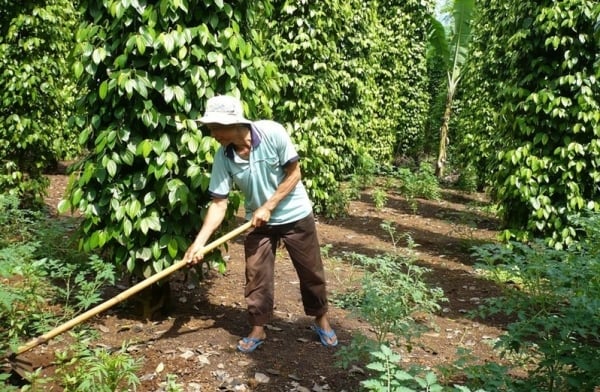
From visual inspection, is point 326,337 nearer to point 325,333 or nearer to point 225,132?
point 325,333

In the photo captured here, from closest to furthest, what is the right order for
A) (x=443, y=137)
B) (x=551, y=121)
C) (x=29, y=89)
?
(x=551, y=121) → (x=29, y=89) → (x=443, y=137)

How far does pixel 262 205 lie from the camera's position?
146 inches

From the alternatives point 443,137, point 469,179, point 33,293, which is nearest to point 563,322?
point 33,293

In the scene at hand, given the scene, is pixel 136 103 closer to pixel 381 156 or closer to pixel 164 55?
pixel 164 55

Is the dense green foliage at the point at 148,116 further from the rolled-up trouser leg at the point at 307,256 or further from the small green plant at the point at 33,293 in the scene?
the rolled-up trouser leg at the point at 307,256

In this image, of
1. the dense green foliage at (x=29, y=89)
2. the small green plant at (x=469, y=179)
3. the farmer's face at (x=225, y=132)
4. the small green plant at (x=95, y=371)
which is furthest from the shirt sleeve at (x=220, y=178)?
the small green plant at (x=469, y=179)

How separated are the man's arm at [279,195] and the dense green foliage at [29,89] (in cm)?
417

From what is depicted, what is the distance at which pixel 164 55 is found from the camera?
12.1ft

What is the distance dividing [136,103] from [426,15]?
50.2ft

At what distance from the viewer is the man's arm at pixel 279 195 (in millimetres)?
3553

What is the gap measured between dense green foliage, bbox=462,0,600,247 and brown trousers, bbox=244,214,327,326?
365 centimetres

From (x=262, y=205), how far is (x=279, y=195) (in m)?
0.17

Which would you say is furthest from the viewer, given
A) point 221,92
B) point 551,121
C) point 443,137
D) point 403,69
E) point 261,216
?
point 443,137

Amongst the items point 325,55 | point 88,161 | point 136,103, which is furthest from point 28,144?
point 325,55
